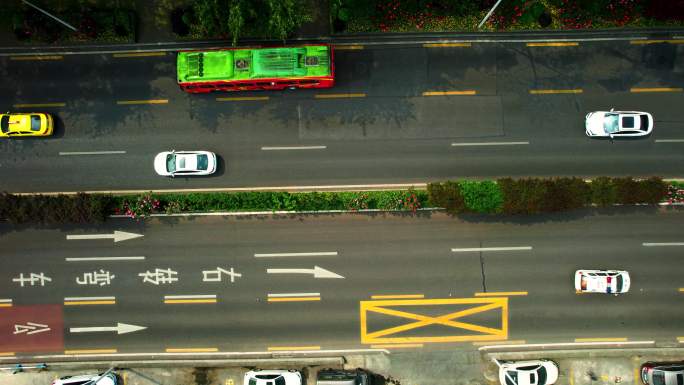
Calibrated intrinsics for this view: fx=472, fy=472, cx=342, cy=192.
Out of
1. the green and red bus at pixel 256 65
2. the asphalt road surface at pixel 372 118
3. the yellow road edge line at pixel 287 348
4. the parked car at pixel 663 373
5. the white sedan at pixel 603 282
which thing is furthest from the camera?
the asphalt road surface at pixel 372 118

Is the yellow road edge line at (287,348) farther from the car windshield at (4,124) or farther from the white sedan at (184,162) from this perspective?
the car windshield at (4,124)

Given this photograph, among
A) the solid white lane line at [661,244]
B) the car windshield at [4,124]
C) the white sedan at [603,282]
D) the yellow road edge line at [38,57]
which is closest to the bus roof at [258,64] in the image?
the yellow road edge line at [38,57]

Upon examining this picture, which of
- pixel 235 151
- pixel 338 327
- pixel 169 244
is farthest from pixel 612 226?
pixel 169 244

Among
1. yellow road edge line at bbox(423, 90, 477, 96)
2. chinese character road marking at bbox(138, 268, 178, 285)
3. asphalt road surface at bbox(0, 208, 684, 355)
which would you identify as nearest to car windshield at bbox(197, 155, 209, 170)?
asphalt road surface at bbox(0, 208, 684, 355)

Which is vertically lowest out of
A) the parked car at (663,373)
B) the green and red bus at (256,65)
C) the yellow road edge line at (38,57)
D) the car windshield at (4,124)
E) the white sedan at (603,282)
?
the parked car at (663,373)

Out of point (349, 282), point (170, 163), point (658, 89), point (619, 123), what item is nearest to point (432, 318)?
point (349, 282)

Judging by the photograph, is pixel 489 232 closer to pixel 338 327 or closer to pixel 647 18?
pixel 338 327
